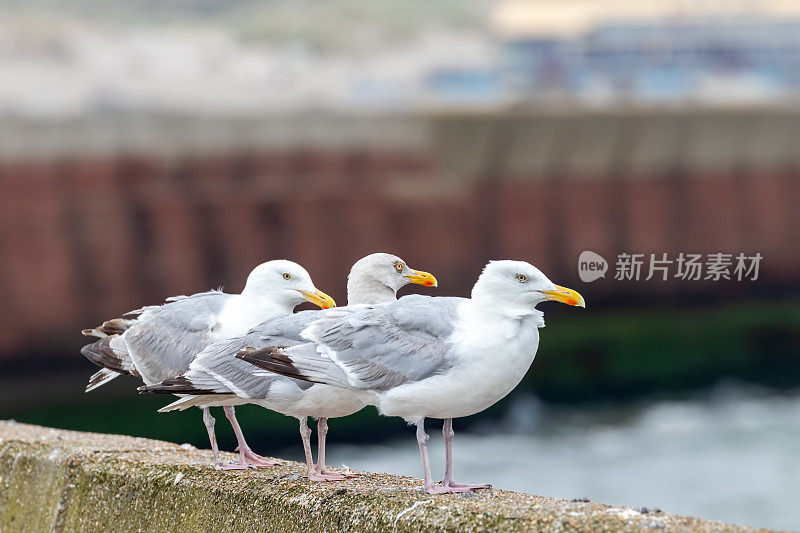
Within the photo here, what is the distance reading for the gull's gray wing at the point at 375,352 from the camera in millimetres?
4602

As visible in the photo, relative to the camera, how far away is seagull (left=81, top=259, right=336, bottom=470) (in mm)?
5320

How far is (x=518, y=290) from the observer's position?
455cm

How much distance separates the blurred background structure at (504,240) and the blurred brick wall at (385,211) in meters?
0.07

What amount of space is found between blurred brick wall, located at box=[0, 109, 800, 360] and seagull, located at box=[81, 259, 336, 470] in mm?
22905

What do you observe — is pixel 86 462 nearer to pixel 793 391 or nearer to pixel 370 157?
pixel 793 391

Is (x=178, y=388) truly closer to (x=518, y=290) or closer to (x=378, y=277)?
(x=378, y=277)

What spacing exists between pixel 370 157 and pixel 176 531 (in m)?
34.1

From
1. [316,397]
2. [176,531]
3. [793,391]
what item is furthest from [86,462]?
[793,391]

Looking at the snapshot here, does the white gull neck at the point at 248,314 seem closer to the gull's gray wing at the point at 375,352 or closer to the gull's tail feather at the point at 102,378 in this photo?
the gull's gray wing at the point at 375,352

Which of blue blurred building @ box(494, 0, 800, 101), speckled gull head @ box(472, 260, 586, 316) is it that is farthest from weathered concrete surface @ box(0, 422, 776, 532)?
blue blurred building @ box(494, 0, 800, 101)

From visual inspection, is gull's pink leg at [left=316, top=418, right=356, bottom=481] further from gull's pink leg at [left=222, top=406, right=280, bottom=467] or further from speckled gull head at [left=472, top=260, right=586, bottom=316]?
speckled gull head at [left=472, top=260, right=586, bottom=316]

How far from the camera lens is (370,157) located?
38.9 meters

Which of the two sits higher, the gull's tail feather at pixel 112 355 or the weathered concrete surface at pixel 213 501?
the gull's tail feather at pixel 112 355

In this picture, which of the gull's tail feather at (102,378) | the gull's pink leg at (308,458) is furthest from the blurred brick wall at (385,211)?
the gull's pink leg at (308,458)
